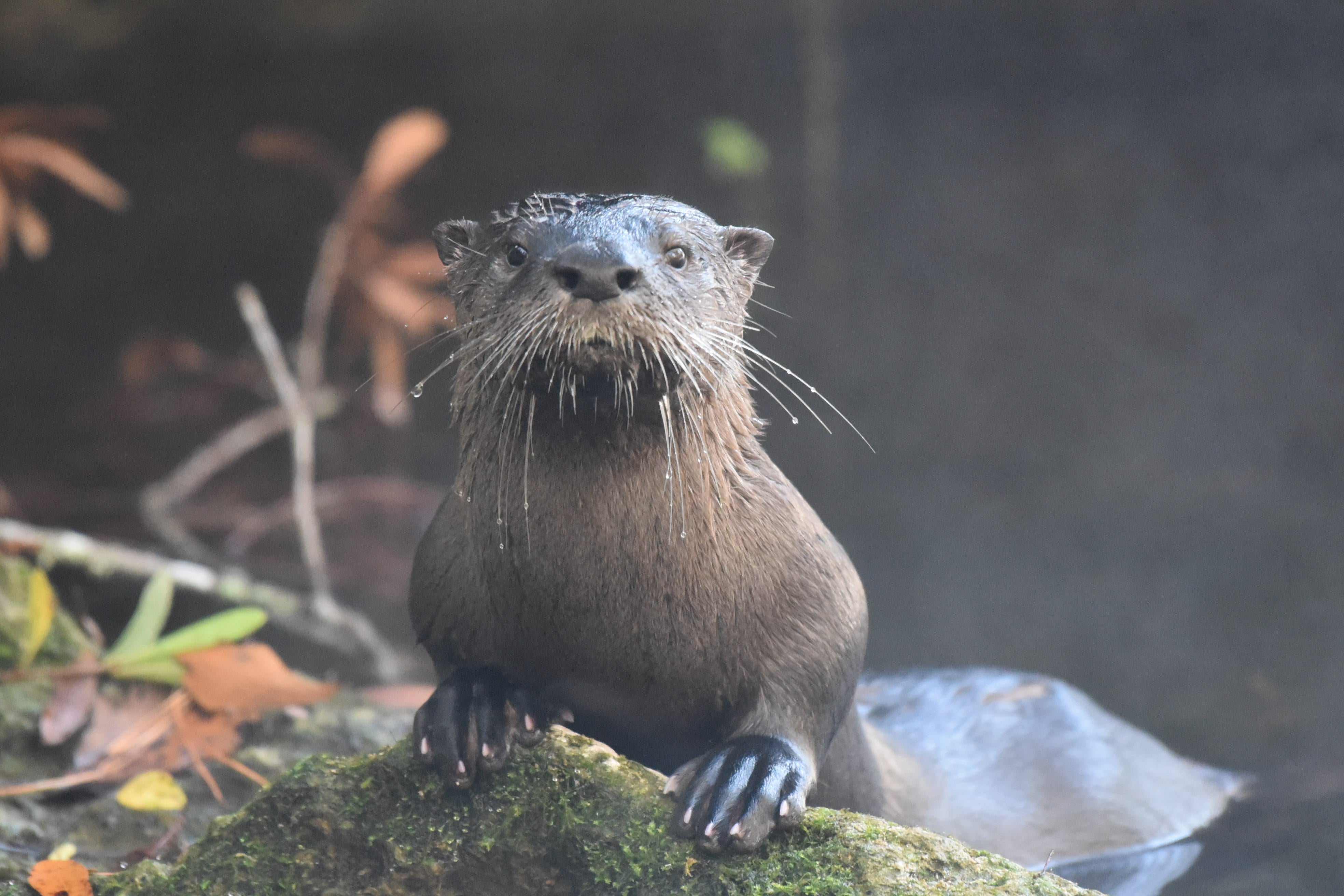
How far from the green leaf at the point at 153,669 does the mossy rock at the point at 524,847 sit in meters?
0.98

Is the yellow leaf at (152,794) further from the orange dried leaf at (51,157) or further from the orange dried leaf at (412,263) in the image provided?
the orange dried leaf at (51,157)

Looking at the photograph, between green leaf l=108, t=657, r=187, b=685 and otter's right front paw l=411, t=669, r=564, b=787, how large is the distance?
49.4 inches

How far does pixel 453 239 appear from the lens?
2.22 metres

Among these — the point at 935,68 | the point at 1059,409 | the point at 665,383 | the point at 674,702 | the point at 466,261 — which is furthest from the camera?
the point at 935,68

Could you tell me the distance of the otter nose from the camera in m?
1.76

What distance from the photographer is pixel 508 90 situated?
21.7 ft

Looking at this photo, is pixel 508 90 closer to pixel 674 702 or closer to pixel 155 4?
pixel 155 4

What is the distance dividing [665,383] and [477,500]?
0.39m

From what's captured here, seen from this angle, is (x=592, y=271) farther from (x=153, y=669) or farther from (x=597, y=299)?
(x=153, y=669)

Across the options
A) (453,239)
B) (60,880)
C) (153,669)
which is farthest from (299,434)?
(60,880)

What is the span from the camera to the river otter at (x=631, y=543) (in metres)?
1.86

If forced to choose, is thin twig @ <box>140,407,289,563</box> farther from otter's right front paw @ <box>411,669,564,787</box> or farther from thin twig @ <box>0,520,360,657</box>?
otter's right front paw @ <box>411,669,564,787</box>

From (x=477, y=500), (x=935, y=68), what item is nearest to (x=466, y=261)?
(x=477, y=500)

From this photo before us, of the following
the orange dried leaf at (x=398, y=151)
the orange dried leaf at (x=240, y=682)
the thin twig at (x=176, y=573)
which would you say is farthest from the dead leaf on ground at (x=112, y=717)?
the orange dried leaf at (x=398, y=151)
